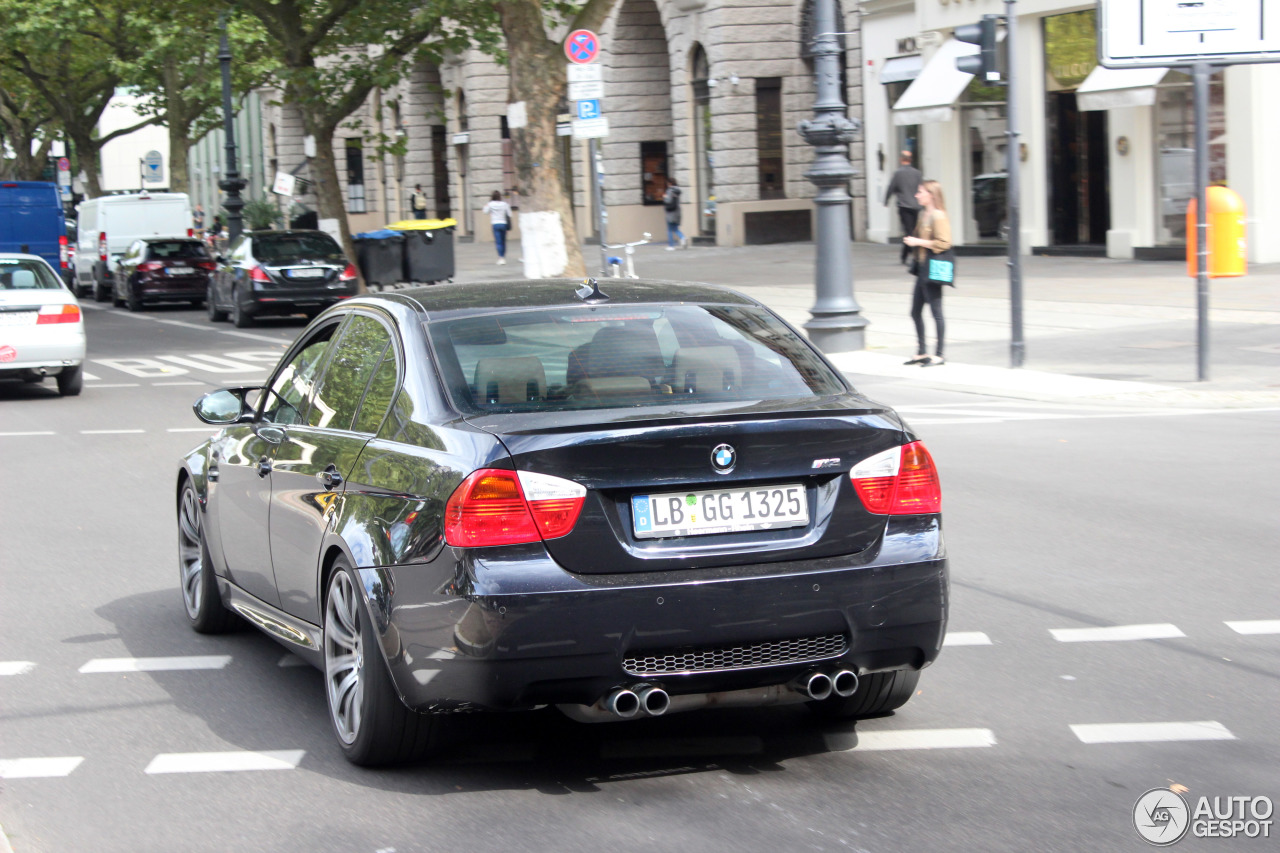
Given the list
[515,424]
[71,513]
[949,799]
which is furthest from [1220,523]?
[71,513]

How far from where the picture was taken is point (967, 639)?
21.3 ft

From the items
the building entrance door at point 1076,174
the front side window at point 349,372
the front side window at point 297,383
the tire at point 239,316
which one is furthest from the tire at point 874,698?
the building entrance door at point 1076,174

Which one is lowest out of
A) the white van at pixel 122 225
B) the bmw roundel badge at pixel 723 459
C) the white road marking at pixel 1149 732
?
the white road marking at pixel 1149 732

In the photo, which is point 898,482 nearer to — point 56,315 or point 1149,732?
point 1149,732

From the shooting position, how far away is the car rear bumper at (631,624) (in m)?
4.46

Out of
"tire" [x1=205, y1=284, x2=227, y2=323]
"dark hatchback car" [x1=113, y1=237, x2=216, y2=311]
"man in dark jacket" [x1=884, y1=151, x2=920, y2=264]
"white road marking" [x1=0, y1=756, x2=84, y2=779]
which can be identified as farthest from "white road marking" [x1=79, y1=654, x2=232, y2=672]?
"dark hatchback car" [x1=113, y1=237, x2=216, y2=311]

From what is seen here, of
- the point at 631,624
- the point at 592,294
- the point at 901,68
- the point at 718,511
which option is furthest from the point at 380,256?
the point at 631,624

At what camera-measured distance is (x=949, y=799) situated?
15.0ft

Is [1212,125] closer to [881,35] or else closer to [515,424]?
[881,35]

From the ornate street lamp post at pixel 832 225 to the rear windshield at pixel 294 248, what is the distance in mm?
10934

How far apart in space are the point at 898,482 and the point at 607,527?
0.89m

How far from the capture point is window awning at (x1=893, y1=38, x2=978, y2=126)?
3177cm

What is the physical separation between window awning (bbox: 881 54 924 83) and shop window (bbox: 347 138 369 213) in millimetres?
34862

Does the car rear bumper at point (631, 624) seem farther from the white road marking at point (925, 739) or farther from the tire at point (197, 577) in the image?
the tire at point (197, 577)
